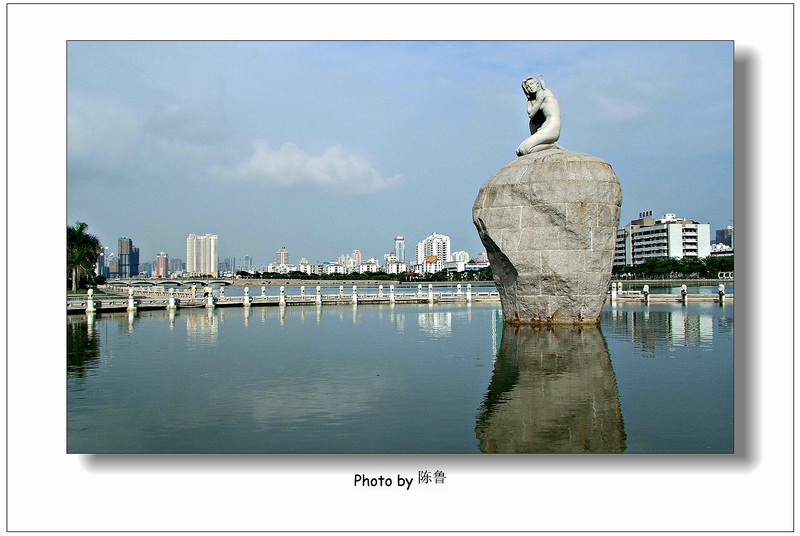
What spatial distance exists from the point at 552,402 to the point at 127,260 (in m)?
23.3

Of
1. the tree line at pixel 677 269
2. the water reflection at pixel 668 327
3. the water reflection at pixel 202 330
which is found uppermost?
the tree line at pixel 677 269

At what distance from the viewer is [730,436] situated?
7.75 m

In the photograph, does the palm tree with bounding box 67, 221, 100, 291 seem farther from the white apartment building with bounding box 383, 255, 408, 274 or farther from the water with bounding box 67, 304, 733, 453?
the white apartment building with bounding box 383, 255, 408, 274

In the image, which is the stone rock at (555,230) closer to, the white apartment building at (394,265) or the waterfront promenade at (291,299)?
the waterfront promenade at (291,299)

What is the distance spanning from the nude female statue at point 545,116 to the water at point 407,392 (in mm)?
5261

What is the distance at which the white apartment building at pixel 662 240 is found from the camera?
238 ft

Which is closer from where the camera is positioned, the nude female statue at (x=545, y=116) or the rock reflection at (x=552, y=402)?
the rock reflection at (x=552, y=402)

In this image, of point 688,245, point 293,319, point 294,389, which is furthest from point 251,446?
point 688,245

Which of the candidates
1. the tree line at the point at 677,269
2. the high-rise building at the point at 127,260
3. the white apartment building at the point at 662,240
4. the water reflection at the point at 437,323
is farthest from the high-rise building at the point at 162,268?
the white apartment building at the point at 662,240

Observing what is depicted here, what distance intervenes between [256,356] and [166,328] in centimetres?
905

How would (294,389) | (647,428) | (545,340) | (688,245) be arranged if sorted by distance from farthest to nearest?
1. (688,245)
2. (545,340)
3. (294,389)
4. (647,428)

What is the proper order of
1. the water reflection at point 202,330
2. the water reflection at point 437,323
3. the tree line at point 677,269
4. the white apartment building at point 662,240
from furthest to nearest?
the white apartment building at point 662,240 < the tree line at point 677,269 < the water reflection at point 437,323 < the water reflection at point 202,330

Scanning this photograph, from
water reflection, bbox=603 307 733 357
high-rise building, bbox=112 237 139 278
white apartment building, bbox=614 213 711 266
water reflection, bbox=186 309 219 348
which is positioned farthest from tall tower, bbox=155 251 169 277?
white apartment building, bbox=614 213 711 266

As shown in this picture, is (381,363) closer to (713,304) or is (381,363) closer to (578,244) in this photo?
(578,244)
